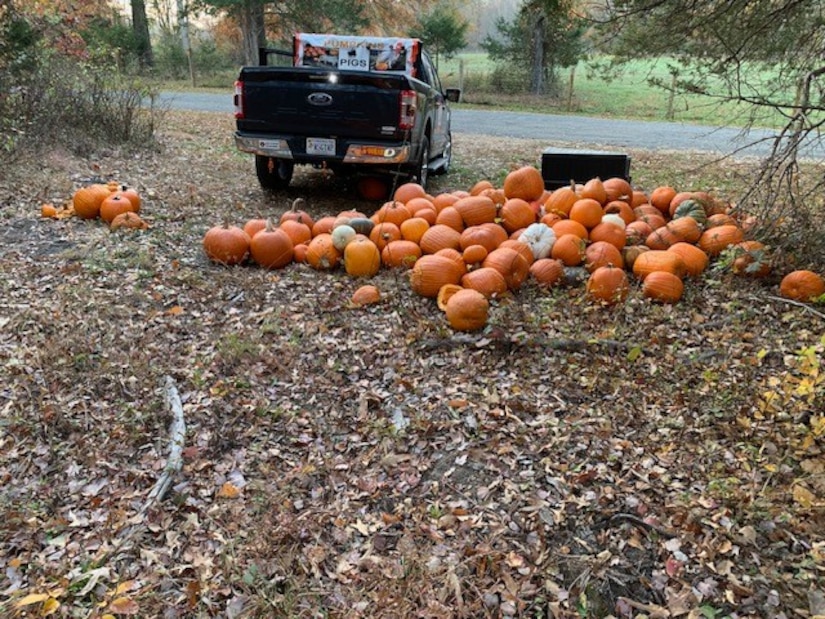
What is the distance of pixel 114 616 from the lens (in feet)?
7.64

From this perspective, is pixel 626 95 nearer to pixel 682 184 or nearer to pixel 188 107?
pixel 188 107

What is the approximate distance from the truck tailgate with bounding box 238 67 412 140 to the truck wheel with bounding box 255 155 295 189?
34.4 inches

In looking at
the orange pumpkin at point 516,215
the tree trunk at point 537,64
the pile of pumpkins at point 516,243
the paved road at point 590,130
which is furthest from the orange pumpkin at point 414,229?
the tree trunk at point 537,64

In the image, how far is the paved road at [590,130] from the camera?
44.9ft

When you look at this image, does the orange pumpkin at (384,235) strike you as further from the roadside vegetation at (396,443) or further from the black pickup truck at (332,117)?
the black pickup truck at (332,117)

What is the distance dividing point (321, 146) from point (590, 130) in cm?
1176

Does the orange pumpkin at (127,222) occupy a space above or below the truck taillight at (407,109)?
below

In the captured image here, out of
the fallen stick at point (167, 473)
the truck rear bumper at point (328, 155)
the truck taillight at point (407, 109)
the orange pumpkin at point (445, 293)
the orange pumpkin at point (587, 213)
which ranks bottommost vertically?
the fallen stick at point (167, 473)

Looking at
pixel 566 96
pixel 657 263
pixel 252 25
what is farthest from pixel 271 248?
pixel 252 25

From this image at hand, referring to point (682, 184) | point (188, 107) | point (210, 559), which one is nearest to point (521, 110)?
point (188, 107)

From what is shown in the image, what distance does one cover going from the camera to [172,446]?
10.4ft

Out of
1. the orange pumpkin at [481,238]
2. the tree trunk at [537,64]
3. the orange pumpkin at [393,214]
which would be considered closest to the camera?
the orange pumpkin at [481,238]

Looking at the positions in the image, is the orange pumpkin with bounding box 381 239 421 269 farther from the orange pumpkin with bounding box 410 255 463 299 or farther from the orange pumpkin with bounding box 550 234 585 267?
the orange pumpkin with bounding box 550 234 585 267

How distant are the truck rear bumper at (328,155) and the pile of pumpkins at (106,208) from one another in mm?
1483
